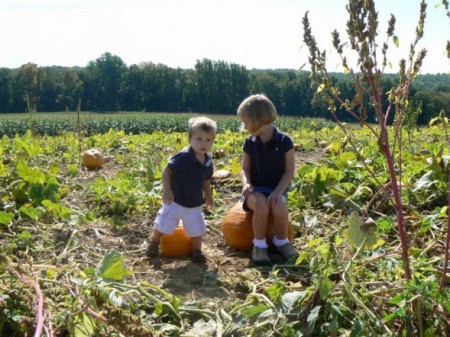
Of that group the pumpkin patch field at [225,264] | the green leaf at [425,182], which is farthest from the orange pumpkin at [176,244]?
the green leaf at [425,182]

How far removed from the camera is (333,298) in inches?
91.3

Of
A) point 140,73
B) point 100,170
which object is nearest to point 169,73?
point 140,73

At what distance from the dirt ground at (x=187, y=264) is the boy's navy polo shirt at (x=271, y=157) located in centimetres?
50

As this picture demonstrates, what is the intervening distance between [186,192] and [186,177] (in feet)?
0.33

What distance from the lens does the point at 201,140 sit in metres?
3.46

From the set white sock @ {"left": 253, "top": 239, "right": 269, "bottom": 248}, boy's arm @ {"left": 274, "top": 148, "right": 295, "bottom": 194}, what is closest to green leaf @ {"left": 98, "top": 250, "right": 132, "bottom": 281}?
white sock @ {"left": 253, "top": 239, "right": 269, "bottom": 248}

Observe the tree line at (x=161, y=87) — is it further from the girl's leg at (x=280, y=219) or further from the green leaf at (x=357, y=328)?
the green leaf at (x=357, y=328)

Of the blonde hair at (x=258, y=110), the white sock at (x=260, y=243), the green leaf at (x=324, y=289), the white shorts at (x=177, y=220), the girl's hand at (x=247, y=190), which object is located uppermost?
the blonde hair at (x=258, y=110)

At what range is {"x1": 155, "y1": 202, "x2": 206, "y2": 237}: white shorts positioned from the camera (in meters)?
3.48

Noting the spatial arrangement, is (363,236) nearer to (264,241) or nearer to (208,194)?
(264,241)

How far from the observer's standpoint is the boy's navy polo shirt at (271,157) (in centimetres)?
369

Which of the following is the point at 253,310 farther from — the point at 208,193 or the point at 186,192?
the point at 208,193

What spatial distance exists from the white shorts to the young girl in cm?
37

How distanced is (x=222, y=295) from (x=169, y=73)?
91.1 m
